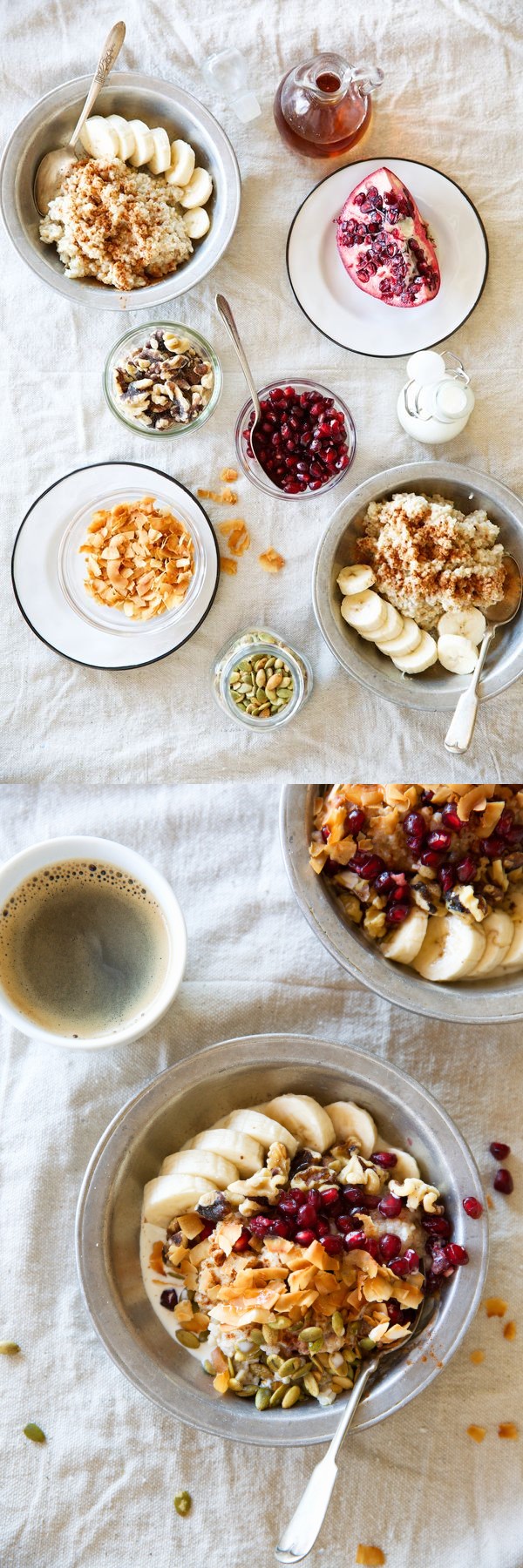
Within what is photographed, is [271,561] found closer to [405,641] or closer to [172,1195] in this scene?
[405,641]

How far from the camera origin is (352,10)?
71.8 inches

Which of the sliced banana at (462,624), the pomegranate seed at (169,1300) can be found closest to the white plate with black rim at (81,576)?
the sliced banana at (462,624)

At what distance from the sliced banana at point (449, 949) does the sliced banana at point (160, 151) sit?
1318 millimetres

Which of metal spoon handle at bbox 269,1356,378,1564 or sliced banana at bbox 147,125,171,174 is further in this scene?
sliced banana at bbox 147,125,171,174

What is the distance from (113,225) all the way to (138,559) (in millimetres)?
536

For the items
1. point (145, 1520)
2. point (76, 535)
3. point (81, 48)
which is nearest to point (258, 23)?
point (81, 48)

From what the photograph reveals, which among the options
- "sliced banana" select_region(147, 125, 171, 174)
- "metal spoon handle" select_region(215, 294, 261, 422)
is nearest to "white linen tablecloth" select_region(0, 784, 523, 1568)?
"metal spoon handle" select_region(215, 294, 261, 422)

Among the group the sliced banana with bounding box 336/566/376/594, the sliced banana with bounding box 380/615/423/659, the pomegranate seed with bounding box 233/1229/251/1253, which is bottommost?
the pomegranate seed with bounding box 233/1229/251/1253

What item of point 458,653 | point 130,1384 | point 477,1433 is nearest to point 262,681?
point 458,653

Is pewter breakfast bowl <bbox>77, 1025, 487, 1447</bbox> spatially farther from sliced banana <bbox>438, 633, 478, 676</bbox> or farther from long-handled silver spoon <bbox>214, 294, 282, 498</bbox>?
long-handled silver spoon <bbox>214, 294, 282, 498</bbox>

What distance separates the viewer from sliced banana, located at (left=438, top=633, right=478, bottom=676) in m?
1.76

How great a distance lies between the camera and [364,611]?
175cm

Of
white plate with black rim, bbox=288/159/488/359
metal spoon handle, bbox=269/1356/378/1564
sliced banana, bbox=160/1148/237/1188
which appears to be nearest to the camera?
metal spoon handle, bbox=269/1356/378/1564

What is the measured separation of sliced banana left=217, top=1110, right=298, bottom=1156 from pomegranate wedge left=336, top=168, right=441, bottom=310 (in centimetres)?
135
